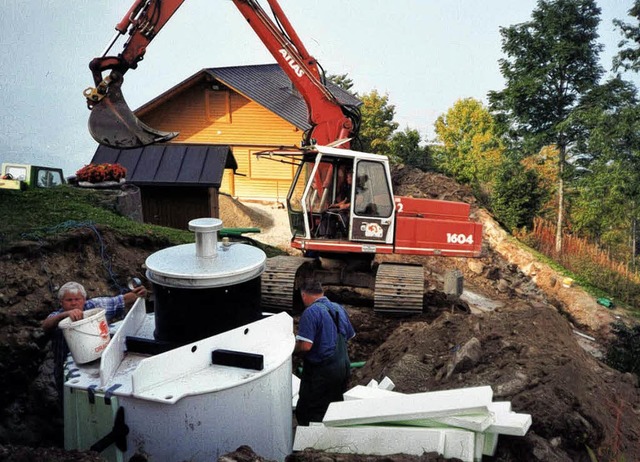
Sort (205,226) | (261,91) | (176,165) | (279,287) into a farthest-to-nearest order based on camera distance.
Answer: (261,91) → (176,165) → (279,287) → (205,226)

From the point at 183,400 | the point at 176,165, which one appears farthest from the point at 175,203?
the point at 183,400

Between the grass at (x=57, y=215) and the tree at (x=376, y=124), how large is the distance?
81.7 feet

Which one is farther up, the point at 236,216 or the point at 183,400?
the point at 183,400

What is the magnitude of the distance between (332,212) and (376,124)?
28.5 metres

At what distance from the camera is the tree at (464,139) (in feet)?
105

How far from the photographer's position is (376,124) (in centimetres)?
3678

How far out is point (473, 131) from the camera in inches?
1489

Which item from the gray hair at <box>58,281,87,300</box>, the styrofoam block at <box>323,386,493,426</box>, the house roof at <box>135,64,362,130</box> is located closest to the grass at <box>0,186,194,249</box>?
the gray hair at <box>58,281,87,300</box>

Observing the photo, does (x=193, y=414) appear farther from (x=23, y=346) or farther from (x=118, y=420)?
(x=23, y=346)

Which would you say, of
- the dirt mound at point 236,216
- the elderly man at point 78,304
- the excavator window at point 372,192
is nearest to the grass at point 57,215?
the elderly man at point 78,304

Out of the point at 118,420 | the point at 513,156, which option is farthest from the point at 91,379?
the point at 513,156

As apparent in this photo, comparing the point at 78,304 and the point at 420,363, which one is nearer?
the point at 78,304

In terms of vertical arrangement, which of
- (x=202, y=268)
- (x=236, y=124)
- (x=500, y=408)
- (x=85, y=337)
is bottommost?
(x=500, y=408)

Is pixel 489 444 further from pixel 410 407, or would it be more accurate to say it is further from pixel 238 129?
pixel 238 129
